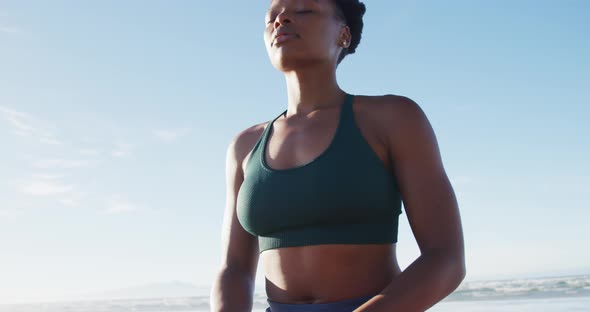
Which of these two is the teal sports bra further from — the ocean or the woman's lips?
the ocean

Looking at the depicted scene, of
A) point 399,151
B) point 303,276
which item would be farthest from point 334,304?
point 399,151

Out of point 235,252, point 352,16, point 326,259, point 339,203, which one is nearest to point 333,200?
point 339,203

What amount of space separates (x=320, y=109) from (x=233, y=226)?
1.26ft

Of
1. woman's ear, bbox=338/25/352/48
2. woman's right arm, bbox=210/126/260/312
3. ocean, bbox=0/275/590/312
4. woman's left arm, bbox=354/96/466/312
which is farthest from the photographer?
ocean, bbox=0/275/590/312

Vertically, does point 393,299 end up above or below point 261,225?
below

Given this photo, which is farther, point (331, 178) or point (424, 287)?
point (331, 178)

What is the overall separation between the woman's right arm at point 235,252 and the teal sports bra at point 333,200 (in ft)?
0.56

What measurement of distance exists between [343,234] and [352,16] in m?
0.71

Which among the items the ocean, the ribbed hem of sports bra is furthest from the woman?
the ocean

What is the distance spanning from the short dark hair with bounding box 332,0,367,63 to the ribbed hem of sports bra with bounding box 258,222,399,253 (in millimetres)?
594

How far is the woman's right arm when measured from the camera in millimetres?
1752

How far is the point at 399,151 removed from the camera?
5.22ft

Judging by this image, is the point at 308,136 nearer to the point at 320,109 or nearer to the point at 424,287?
the point at 320,109

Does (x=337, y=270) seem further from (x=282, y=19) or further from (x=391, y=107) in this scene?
(x=282, y=19)
